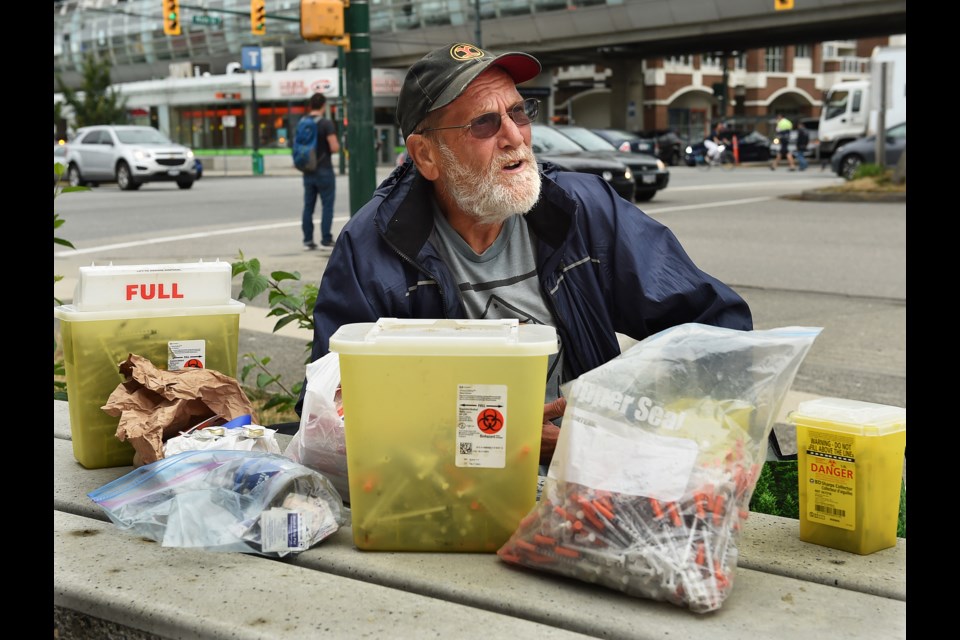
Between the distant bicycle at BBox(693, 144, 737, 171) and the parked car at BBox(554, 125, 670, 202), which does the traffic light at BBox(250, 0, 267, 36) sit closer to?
the parked car at BBox(554, 125, 670, 202)

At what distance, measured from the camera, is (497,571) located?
180 centimetres

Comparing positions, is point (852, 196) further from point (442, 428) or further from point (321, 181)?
point (442, 428)

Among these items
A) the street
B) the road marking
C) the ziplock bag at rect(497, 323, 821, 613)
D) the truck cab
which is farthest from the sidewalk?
the ziplock bag at rect(497, 323, 821, 613)

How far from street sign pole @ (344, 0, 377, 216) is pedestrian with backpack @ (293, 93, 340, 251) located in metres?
4.89

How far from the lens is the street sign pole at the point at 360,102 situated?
22.0 feet

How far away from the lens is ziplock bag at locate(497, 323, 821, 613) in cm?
164

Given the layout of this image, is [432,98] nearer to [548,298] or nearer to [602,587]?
[548,298]

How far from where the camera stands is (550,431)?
2.32 meters

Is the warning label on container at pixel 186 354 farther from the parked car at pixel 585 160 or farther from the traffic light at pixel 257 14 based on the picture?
the traffic light at pixel 257 14

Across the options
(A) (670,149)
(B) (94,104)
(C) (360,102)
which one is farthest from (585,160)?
(B) (94,104)

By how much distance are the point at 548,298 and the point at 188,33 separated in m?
60.8

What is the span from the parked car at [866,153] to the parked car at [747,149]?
17095 millimetres

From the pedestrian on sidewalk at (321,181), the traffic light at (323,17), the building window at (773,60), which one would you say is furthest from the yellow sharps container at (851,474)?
the building window at (773,60)
